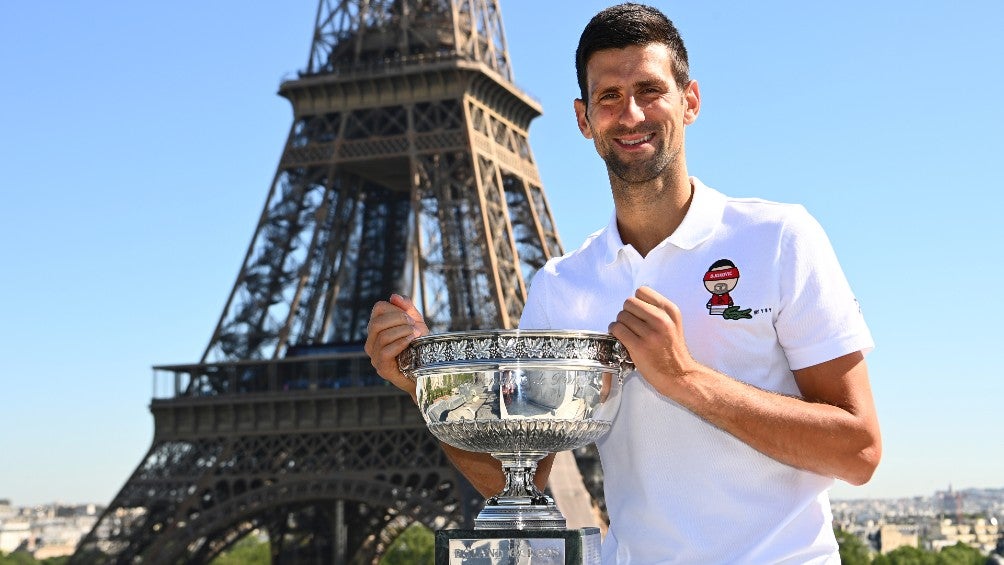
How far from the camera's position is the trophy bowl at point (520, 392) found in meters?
3.10

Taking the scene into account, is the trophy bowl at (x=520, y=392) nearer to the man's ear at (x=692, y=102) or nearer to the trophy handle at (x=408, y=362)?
the trophy handle at (x=408, y=362)

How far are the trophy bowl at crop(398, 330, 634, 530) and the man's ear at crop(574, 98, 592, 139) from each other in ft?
2.19

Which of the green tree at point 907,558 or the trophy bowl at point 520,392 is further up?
the green tree at point 907,558

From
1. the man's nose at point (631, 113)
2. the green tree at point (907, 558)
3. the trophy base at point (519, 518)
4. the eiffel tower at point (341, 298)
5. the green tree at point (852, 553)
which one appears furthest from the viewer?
the green tree at point (852, 553)

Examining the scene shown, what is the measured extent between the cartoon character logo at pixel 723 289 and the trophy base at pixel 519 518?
61 cm

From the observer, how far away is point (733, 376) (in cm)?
331

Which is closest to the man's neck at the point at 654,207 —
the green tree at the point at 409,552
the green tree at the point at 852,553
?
the green tree at the point at 852,553

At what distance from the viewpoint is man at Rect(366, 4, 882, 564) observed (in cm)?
308

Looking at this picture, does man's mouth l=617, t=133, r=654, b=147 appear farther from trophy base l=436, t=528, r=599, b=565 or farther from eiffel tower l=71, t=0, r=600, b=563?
eiffel tower l=71, t=0, r=600, b=563

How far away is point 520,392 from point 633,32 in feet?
3.03

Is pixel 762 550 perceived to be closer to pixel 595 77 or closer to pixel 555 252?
pixel 595 77

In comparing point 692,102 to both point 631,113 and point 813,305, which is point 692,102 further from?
point 813,305

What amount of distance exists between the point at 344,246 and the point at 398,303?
36.4m

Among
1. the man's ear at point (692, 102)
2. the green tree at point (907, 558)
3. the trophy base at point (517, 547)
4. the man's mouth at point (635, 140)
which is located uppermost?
the green tree at point (907, 558)
